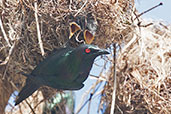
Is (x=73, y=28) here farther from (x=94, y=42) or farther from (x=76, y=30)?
(x=94, y=42)

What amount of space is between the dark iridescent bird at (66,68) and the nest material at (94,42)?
0.07 m

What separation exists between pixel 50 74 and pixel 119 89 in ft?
1.23

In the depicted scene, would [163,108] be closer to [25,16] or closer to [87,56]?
[87,56]

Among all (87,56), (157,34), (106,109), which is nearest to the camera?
(87,56)

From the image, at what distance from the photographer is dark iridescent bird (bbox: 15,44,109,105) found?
872 mm

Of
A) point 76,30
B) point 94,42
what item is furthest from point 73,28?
point 94,42

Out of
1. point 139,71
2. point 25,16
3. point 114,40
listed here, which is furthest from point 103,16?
point 139,71

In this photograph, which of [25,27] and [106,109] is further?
[106,109]

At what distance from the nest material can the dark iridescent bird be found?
7cm

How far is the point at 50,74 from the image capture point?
903mm

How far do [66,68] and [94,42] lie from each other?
145 mm

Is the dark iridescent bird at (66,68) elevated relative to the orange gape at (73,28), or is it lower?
lower

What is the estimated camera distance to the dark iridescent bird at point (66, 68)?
0.87 m

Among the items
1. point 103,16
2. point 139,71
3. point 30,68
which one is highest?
point 103,16
